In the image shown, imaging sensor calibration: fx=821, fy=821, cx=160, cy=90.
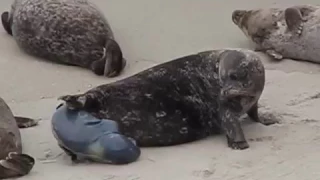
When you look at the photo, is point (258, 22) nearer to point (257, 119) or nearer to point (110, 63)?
point (110, 63)

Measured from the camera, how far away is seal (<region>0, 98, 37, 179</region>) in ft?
12.7

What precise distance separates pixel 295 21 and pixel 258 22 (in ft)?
1.24

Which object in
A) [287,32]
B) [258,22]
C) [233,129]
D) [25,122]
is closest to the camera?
[233,129]

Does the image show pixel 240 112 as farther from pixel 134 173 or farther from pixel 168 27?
pixel 168 27

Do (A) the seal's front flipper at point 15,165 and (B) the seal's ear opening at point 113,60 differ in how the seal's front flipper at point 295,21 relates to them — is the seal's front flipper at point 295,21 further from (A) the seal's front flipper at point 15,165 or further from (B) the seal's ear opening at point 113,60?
(A) the seal's front flipper at point 15,165

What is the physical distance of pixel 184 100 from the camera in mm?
4340

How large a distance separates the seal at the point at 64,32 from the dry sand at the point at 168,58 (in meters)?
0.12

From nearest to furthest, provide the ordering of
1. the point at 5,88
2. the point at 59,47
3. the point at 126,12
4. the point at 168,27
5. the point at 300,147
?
the point at 300,147 → the point at 5,88 → the point at 59,47 → the point at 168,27 → the point at 126,12

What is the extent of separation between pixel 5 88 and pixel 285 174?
2.63 m

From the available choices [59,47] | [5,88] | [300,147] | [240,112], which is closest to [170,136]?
[240,112]

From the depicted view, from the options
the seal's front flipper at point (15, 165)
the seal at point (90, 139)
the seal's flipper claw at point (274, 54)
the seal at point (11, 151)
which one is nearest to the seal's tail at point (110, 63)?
the seal's flipper claw at point (274, 54)

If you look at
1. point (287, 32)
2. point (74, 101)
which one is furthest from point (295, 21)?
point (74, 101)

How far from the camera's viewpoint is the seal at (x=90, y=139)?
400 cm

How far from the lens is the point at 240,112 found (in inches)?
171
